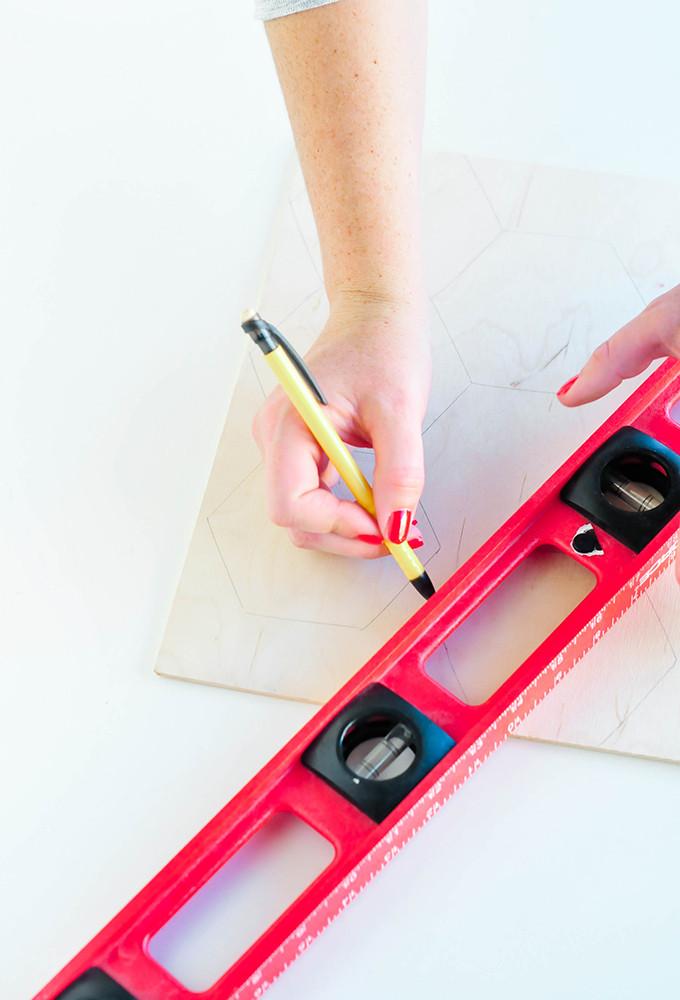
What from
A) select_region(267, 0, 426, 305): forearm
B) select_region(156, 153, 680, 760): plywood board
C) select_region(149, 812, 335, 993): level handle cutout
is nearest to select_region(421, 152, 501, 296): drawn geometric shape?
select_region(156, 153, 680, 760): plywood board

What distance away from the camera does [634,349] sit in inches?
31.1

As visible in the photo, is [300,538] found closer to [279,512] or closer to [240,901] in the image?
[279,512]

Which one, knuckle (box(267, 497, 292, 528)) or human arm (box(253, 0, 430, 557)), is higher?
human arm (box(253, 0, 430, 557))

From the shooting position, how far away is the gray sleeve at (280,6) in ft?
2.38

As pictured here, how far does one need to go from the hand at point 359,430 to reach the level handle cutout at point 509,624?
3.8 inches

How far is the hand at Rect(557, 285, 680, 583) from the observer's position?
772 mm

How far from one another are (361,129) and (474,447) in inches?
12.5

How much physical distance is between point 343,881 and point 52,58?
116 cm

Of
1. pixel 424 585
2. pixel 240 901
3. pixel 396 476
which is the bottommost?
pixel 240 901

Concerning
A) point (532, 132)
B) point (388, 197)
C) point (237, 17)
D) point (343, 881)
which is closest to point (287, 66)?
point (388, 197)

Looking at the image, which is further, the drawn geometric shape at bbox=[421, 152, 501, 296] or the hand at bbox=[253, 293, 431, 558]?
the drawn geometric shape at bbox=[421, 152, 501, 296]

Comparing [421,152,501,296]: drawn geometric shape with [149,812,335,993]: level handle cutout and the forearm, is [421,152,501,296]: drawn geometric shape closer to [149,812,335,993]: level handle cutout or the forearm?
the forearm

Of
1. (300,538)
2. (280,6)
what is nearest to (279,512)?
(300,538)

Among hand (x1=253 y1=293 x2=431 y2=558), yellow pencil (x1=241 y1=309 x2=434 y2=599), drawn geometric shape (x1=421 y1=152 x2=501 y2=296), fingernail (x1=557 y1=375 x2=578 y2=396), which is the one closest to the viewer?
yellow pencil (x1=241 y1=309 x2=434 y2=599)
